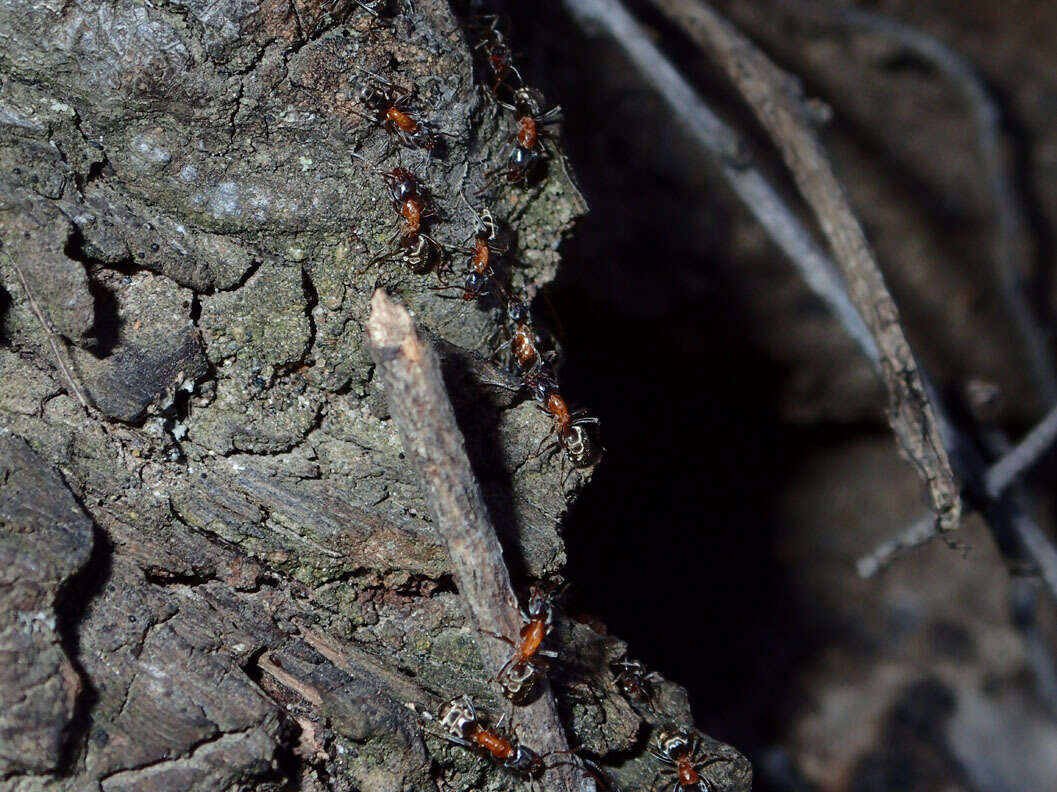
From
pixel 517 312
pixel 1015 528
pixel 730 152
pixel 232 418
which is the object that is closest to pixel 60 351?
pixel 232 418

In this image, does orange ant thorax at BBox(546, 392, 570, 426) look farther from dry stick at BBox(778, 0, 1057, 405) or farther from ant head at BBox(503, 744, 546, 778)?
dry stick at BBox(778, 0, 1057, 405)

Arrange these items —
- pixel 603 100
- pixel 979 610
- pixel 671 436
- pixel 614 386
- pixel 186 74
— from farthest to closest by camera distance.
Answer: pixel 979 610, pixel 671 436, pixel 614 386, pixel 603 100, pixel 186 74

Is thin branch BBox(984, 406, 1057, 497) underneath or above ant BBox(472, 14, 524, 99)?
underneath

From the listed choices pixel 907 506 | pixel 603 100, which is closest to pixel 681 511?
pixel 907 506

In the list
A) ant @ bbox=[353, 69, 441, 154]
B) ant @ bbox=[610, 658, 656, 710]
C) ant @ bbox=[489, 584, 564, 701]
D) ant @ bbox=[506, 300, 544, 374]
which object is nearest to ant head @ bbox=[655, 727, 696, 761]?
ant @ bbox=[610, 658, 656, 710]

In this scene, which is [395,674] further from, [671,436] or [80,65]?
[671,436]

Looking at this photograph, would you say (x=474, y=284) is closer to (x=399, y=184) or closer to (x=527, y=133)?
(x=399, y=184)
